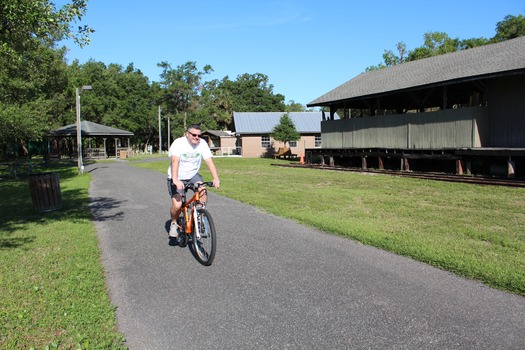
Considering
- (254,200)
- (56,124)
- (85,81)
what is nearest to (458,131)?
(254,200)

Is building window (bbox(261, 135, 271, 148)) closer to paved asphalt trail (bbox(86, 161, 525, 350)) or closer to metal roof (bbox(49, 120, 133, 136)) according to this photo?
metal roof (bbox(49, 120, 133, 136))

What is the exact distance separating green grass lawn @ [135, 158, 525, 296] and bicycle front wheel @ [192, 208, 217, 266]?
2686mm

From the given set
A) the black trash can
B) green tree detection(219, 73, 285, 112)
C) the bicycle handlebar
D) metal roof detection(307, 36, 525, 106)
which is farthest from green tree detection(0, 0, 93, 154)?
green tree detection(219, 73, 285, 112)

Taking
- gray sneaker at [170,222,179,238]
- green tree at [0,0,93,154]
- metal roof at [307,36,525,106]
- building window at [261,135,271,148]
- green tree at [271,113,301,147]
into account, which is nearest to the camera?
gray sneaker at [170,222,179,238]

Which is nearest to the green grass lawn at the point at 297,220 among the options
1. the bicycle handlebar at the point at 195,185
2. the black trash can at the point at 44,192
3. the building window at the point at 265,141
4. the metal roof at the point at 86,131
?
the black trash can at the point at 44,192

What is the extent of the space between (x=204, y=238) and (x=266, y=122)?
4599 centimetres

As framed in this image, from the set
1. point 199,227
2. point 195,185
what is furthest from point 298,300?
point 195,185

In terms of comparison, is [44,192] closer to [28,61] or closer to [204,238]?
[204,238]

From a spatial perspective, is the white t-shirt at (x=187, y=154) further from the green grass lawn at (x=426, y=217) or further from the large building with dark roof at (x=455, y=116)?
the large building with dark roof at (x=455, y=116)

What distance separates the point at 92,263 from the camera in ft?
18.7

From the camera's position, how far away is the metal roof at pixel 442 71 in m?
16.3

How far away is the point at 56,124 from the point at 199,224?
184 ft

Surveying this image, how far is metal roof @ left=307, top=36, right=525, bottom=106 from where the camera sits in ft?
53.6

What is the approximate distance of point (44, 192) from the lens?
33.7ft
